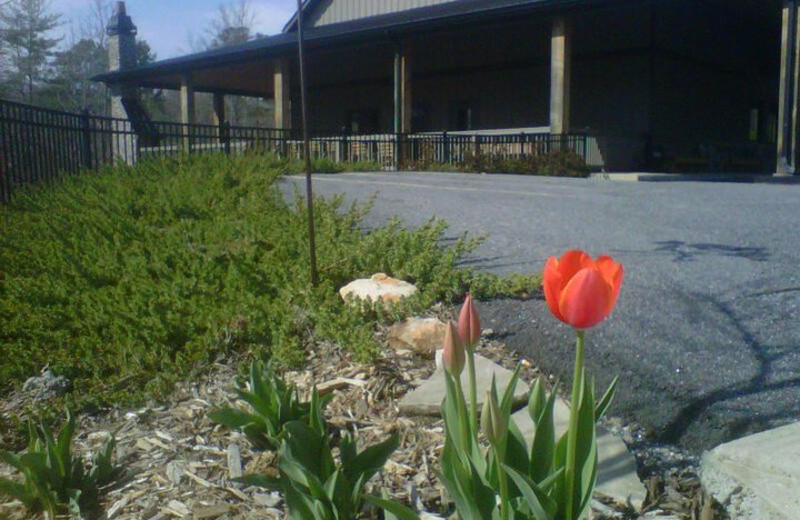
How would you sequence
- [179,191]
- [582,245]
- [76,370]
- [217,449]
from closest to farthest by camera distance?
1. [217,449]
2. [76,370]
3. [582,245]
4. [179,191]

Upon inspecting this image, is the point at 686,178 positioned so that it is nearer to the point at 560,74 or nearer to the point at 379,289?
the point at 560,74

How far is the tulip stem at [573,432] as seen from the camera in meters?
1.64

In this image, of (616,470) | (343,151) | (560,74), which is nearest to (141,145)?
(343,151)

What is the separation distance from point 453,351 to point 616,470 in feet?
3.76

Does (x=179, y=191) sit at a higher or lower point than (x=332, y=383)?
higher

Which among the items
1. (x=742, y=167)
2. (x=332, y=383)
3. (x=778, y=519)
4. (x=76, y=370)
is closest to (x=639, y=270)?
(x=332, y=383)

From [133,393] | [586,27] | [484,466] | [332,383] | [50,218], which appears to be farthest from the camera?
[586,27]

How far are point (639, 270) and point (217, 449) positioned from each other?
122 inches

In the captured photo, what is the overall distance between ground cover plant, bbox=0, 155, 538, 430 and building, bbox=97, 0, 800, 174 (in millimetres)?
12756

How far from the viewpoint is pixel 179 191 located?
7.65m

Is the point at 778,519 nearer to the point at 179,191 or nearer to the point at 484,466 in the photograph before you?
the point at 484,466

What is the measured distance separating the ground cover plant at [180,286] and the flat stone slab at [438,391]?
363 millimetres

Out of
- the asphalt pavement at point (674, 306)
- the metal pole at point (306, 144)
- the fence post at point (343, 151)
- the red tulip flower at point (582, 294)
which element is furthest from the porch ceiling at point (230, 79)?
the red tulip flower at point (582, 294)

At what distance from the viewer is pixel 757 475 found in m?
2.40
